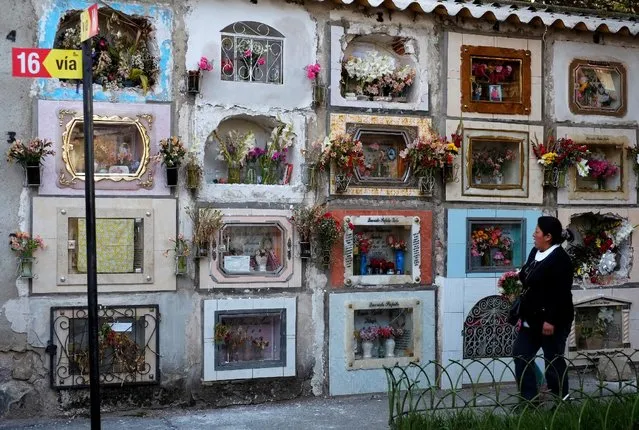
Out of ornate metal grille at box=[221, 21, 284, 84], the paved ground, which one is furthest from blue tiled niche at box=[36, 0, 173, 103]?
the paved ground

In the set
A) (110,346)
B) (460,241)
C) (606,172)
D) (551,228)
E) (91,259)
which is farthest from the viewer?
(606,172)

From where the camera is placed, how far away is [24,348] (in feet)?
23.8

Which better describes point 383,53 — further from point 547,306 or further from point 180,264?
point 547,306

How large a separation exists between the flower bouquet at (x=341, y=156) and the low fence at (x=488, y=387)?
1920 mm

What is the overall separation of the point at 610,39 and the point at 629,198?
1.80 meters

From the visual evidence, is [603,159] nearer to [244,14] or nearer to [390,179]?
[390,179]

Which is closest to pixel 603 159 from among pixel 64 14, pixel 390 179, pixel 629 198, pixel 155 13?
pixel 629 198

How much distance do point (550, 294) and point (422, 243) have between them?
2.33 metres

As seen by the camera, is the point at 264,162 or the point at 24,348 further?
the point at 264,162

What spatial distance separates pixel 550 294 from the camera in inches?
259

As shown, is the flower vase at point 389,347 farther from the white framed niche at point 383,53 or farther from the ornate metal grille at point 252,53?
the ornate metal grille at point 252,53

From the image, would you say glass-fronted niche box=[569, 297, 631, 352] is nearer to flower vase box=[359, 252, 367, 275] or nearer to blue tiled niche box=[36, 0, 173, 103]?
flower vase box=[359, 252, 367, 275]

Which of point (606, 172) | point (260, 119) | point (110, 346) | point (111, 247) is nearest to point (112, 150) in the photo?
point (111, 247)

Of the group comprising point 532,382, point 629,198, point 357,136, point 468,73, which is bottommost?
point 532,382
